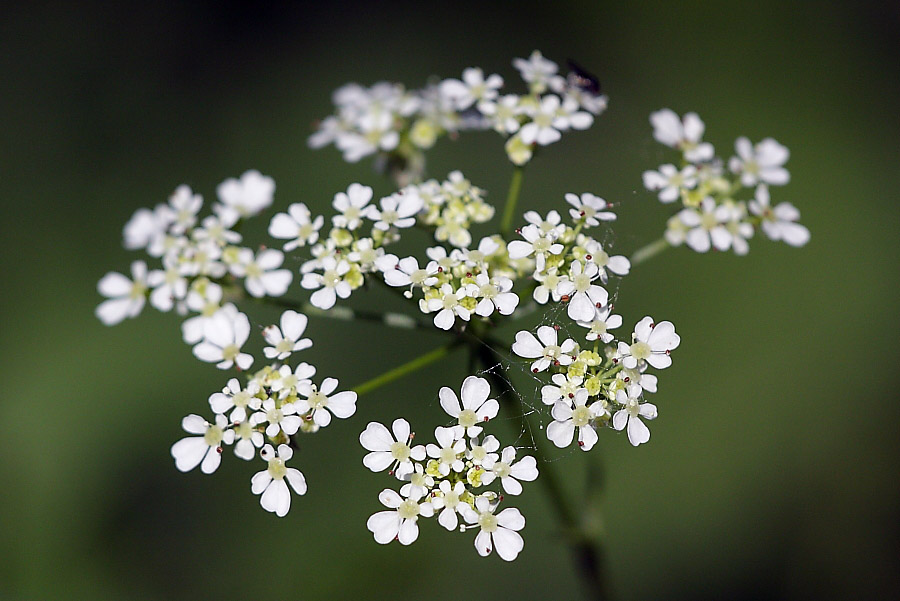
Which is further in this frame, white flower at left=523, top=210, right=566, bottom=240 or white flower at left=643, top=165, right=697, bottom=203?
white flower at left=643, top=165, right=697, bottom=203

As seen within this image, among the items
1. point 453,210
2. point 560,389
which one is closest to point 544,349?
point 560,389

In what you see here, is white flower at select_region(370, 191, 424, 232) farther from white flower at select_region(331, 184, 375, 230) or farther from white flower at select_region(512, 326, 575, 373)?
white flower at select_region(512, 326, 575, 373)

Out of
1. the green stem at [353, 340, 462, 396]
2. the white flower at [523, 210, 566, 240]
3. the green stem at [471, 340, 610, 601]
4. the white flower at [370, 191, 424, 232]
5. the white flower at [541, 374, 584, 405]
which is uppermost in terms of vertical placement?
the white flower at [370, 191, 424, 232]

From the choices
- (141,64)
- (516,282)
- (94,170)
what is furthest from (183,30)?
(516,282)

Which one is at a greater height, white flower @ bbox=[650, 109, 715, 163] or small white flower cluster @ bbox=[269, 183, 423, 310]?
white flower @ bbox=[650, 109, 715, 163]

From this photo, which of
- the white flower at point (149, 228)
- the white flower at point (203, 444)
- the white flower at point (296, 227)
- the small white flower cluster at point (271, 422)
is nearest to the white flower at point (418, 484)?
the small white flower cluster at point (271, 422)

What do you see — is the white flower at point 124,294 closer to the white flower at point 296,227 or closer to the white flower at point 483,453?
the white flower at point 296,227

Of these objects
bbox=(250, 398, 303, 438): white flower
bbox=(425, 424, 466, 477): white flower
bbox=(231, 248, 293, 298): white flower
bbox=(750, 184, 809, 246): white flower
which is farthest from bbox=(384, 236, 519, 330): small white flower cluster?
bbox=(750, 184, 809, 246): white flower

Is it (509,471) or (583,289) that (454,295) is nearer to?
(583,289)
